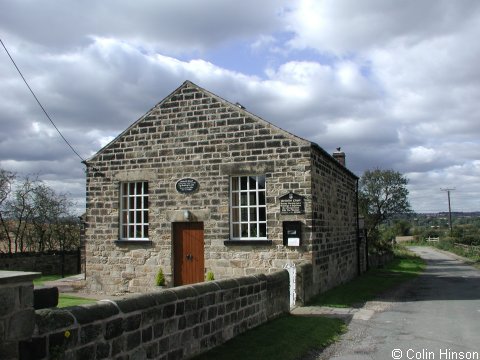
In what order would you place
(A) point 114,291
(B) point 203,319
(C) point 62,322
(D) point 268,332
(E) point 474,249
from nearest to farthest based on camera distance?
(C) point 62,322
(B) point 203,319
(D) point 268,332
(A) point 114,291
(E) point 474,249

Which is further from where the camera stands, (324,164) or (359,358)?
(324,164)

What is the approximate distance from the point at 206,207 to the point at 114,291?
13.7 feet

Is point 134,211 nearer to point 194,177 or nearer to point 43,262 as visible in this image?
point 194,177

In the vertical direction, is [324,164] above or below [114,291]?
above

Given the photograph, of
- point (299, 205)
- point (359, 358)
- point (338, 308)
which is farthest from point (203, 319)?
point (299, 205)

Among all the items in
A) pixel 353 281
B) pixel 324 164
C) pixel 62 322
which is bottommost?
A: pixel 353 281

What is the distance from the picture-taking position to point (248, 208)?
14633mm

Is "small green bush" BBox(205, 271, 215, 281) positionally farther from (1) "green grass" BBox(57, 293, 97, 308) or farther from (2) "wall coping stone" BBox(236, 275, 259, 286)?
(2) "wall coping stone" BBox(236, 275, 259, 286)

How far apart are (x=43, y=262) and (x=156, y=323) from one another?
17744mm

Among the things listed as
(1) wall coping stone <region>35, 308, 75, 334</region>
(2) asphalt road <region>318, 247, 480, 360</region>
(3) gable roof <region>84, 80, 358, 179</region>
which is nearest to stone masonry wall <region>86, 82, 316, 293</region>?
(3) gable roof <region>84, 80, 358, 179</region>

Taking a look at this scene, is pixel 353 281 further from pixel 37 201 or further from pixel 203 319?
pixel 37 201

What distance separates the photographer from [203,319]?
745cm

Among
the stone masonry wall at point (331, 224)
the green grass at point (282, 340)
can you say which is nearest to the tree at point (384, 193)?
the stone masonry wall at point (331, 224)

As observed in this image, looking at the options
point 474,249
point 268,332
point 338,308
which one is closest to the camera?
point 268,332
